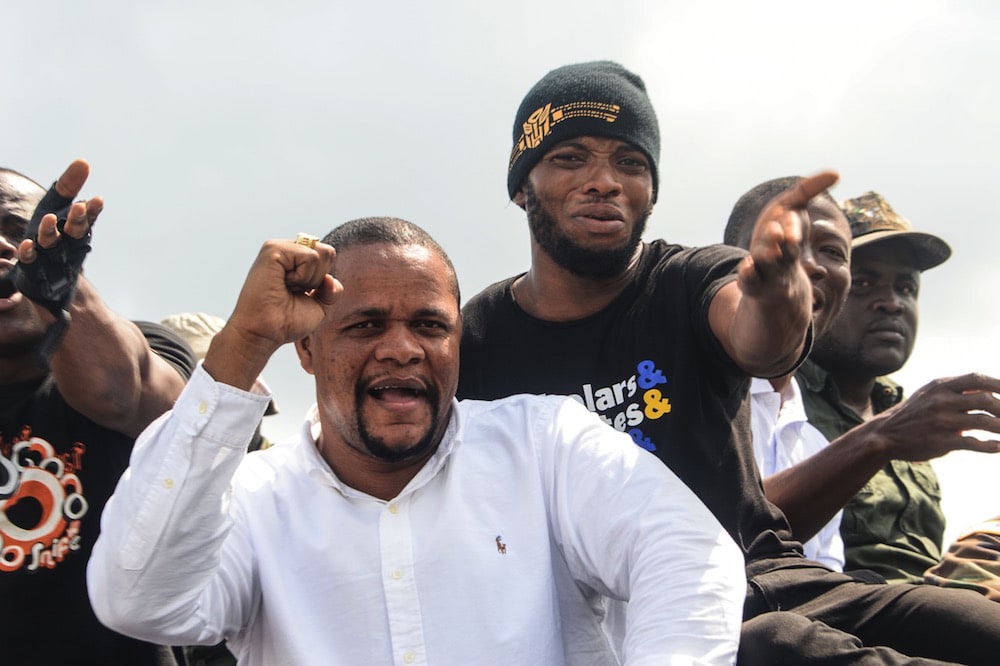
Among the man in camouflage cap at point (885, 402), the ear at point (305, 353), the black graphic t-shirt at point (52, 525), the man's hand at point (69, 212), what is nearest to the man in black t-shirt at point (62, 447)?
the black graphic t-shirt at point (52, 525)

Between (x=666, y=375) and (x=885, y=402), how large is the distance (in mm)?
2677

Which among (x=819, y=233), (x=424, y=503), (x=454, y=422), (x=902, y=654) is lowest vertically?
(x=902, y=654)

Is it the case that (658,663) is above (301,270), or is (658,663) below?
below

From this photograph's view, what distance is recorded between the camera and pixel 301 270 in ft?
9.37

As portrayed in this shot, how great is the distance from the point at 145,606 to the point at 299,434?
2.47 feet

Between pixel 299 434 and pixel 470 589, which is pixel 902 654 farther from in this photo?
pixel 299 434

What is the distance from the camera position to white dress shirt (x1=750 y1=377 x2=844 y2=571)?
457cm

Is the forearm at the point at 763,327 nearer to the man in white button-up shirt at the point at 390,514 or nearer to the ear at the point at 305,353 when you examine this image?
the man in white button-up shirt at the point at 390,514

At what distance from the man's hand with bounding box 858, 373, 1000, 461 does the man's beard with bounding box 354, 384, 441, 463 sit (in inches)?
70.8

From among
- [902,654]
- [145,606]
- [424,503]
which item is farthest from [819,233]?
[145,606]

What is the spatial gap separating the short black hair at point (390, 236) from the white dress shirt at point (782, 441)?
1.60 meters

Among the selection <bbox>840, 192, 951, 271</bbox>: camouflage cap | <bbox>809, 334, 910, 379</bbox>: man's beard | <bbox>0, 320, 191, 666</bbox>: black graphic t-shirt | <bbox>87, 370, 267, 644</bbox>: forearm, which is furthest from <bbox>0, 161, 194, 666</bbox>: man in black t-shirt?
<bbox>840, 192, 951, 271</bbox>: camouflage cap

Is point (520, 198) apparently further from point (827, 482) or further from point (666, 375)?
point (827, 482)

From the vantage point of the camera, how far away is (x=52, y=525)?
154 inches
